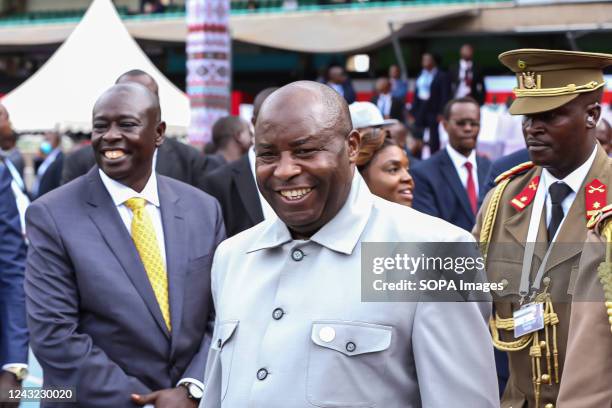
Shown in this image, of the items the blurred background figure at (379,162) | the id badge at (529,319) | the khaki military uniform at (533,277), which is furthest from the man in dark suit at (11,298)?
the id badge at (529,319)

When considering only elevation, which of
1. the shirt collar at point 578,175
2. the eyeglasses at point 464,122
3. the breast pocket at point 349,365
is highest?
the shirt collar at point 578,175

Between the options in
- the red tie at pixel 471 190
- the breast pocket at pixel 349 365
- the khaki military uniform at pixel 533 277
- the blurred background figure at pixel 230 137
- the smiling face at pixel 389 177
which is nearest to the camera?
the breast pocket at pixel 349 365

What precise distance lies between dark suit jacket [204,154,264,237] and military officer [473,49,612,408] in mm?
2205

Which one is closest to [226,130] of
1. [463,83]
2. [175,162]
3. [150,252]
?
[175,162]

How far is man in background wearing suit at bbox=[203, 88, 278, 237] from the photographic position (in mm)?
6559

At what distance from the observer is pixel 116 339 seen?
448 cm

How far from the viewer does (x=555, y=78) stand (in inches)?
178

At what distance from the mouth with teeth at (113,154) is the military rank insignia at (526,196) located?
5.71ft

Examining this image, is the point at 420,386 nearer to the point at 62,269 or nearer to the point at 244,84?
the point at 62,269

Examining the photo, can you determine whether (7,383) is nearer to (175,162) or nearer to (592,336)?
(175,162)

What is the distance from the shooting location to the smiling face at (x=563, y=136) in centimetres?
442

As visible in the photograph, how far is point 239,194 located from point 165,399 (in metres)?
2.40

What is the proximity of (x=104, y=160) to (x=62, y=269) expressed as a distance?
577 millimetres

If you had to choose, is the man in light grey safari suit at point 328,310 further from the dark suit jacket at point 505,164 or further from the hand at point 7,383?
the dark suit jacket at point 505,164
